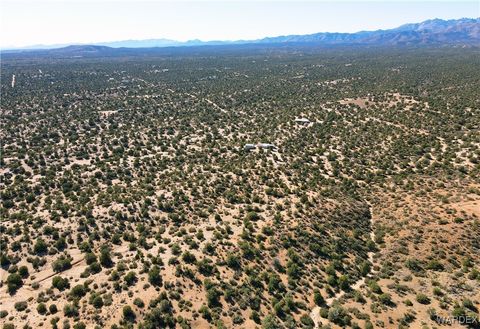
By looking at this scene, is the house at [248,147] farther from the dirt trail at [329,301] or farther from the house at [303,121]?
the dirt trail at [329,301]

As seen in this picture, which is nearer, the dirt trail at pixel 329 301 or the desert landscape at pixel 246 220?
the dirt trail at pixel 329 301

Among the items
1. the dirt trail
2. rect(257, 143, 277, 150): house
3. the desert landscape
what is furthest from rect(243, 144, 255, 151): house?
the dirt trail

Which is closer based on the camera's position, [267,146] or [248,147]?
[248,147]

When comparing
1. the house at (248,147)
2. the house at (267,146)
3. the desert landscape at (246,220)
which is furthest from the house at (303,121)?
the house at (248,147)

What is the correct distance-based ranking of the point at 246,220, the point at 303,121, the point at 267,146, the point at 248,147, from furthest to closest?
the point at 303,121
the point at 267,146
the point at 248,147
the point at 246,220

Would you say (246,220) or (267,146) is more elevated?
(267,146)

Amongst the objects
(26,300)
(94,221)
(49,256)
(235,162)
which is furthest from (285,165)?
(26,300)

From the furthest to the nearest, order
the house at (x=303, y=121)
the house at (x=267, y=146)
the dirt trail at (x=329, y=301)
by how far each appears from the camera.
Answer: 1. the house at (x=303, y=121)
2. the house at (x=267, y=146)
3. the dirt trail at (x=329, y=301)

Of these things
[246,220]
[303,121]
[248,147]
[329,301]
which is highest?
[303,121]

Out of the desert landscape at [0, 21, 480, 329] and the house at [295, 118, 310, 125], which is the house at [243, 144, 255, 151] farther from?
the house at [295, 118, 310, 125]

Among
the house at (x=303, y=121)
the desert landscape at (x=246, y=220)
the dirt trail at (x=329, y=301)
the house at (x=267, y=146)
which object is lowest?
the dirt trail at (x=329, y=301)

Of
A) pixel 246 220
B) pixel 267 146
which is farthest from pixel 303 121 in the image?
pixel 246 220

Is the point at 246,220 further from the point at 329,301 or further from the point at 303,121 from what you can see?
the point at 303,121

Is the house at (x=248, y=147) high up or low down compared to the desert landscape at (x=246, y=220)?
up
